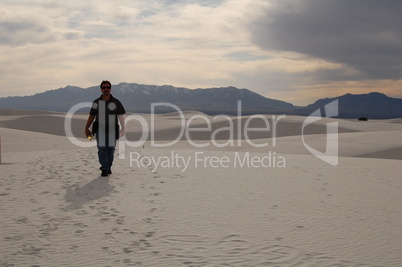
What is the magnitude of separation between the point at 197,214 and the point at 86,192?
261 centimetres

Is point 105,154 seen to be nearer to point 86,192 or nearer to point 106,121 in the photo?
point 106,121

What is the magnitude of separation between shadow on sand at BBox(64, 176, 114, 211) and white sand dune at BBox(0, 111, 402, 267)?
21 millimetres

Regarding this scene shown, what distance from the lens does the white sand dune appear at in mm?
4840

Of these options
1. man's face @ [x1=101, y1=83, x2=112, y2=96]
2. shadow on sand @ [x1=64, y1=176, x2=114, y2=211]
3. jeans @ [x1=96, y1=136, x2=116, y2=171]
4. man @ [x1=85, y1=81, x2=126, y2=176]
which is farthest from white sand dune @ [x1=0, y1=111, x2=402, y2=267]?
man's face @ [x1=101, y1=83, x2=112, y2=96]

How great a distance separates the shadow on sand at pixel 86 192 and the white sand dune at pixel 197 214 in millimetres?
21

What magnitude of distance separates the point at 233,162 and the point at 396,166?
5292 millimetres

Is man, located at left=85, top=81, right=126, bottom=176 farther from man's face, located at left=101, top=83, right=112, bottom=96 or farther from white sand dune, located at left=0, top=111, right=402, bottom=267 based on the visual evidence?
white sand dune, located at left=0, top=111, right=402, bottom=267

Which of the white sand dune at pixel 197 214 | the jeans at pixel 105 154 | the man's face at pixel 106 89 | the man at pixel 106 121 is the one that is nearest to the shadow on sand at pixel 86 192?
the white sand dune at pixel 197 214

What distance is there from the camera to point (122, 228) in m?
5.77

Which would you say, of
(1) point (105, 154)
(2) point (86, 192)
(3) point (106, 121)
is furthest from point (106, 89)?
(2) point (86, 192)

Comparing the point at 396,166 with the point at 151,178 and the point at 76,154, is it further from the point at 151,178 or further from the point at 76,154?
the point at 76,154

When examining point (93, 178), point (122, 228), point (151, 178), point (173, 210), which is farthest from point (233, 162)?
point (122, 228)

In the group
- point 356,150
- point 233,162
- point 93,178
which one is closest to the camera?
point 93,178

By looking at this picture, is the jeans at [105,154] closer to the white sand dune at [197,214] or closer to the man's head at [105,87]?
the white sand dune at [197,214]
